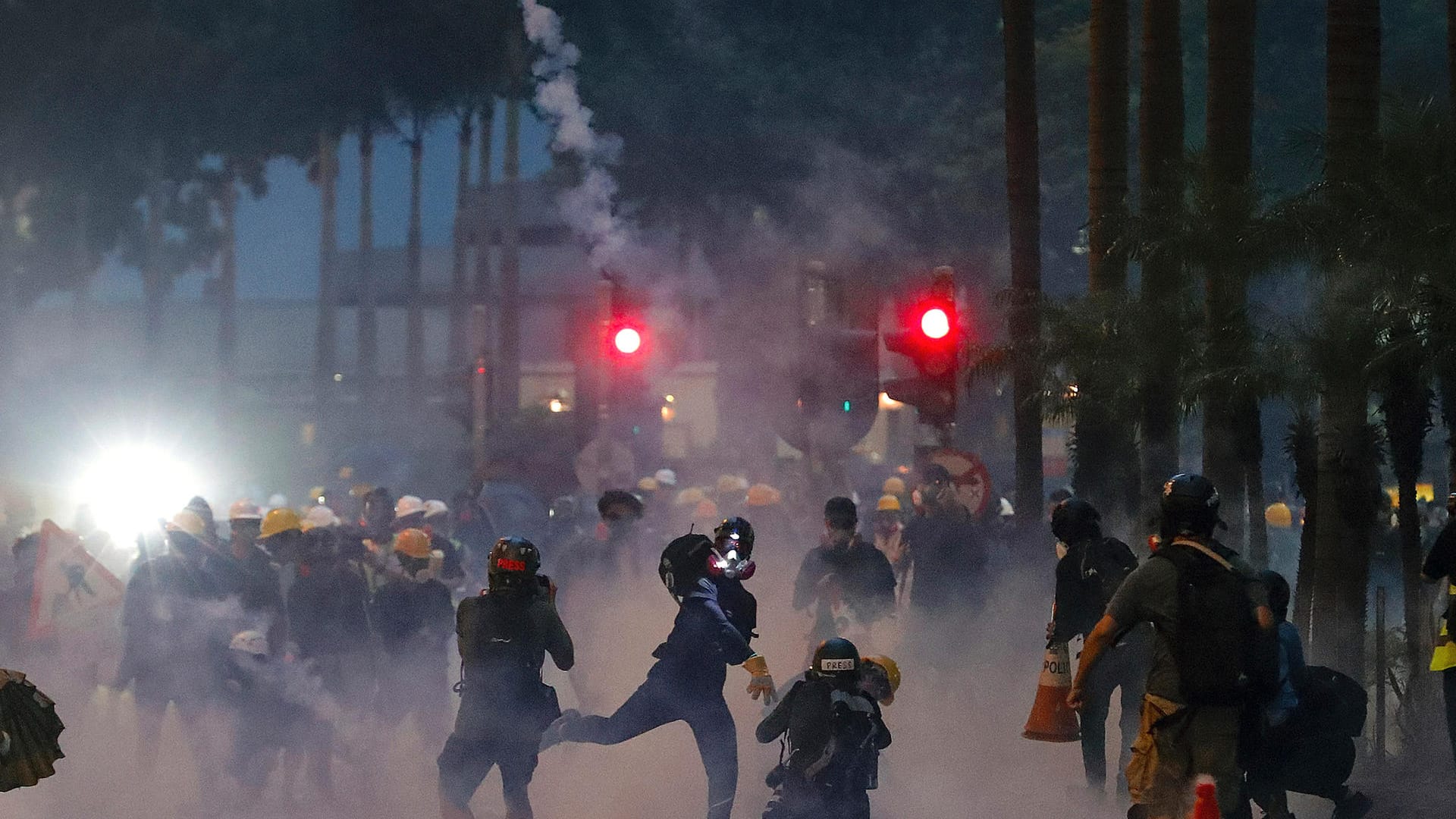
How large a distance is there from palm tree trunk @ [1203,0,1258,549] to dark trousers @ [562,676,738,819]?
6010 millimetres

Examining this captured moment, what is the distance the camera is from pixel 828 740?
28.5ft

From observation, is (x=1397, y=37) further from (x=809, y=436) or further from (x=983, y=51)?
(x=809, y=436)

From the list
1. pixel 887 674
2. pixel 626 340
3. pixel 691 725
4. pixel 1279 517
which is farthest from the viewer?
pixel 1279 517

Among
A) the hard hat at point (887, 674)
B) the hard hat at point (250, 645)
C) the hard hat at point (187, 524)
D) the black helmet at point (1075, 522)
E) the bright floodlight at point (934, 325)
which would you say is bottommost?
the hard hat at point (887, 674)

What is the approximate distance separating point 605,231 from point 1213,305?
18153 mm

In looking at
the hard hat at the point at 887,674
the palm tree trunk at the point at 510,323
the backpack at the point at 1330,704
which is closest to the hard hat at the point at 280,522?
the hard hat at the point at 887,674

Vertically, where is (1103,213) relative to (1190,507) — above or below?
above

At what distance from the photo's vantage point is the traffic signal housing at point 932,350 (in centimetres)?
1418

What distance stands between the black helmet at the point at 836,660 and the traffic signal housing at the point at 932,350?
554 cm

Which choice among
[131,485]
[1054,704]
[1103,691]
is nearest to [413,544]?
[1054,704]

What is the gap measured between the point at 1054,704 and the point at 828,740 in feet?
9.07

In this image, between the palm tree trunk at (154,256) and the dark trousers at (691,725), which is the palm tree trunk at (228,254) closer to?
the palm tree trunk at (154,256)

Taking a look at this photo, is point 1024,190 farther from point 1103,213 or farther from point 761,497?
point 761,497

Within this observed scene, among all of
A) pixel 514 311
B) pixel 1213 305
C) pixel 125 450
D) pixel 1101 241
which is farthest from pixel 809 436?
pixel 125 450
